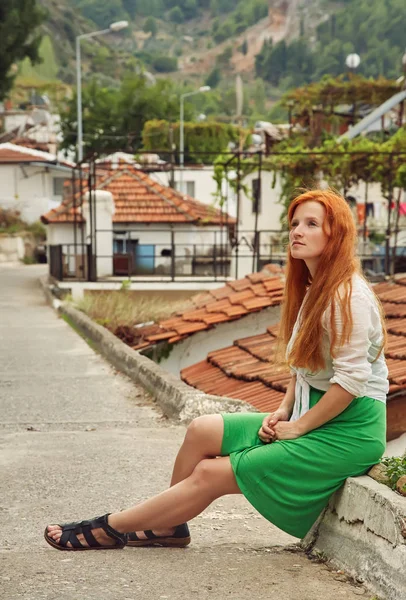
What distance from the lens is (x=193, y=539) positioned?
4.75 metres

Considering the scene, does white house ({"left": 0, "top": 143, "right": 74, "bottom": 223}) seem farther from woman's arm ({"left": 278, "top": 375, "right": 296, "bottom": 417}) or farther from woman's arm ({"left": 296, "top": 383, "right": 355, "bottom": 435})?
woman's arm ({"left": 296, "top": 383, "right": 355, "bottom": 435})

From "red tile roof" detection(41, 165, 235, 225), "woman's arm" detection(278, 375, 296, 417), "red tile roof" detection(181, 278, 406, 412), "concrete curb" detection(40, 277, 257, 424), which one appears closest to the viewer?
"woman's arm" detection(278, 375, 296, 417)

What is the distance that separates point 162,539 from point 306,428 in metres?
0.82

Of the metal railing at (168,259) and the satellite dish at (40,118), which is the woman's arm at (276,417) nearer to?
the metal railing at (168,259)

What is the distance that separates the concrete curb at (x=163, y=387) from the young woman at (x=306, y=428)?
2987mm

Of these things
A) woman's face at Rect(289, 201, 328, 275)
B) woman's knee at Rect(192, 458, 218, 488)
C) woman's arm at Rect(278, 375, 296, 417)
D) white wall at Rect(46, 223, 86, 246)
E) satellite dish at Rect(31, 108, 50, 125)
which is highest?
satellite dish at Rect(31, 108, 50, 125)

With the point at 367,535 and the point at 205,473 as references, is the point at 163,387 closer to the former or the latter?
the point at 205,473

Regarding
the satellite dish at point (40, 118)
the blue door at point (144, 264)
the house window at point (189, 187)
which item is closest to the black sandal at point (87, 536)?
the blue door at point (144, 264)

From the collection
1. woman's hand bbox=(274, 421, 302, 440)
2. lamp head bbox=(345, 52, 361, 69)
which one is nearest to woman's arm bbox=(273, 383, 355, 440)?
woman's hand bbox=(274, 421, 302, 440)

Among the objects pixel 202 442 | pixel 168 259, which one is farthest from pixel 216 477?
pixel 168 259

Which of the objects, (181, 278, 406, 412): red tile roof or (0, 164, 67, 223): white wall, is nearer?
(181, 278, 406, 412): red tile roof

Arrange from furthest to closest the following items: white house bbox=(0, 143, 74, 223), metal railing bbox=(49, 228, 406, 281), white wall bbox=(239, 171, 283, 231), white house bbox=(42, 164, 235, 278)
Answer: white house bbox=(0, 143, 74, 223) → white wall bbox=(239, 171, 283, 231) → white house bbox=(42, 164, 235, 278) → metal railing bbox=(49, 228, 406, 281)

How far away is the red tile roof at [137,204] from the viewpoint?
28312mm

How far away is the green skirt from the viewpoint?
415 cm
